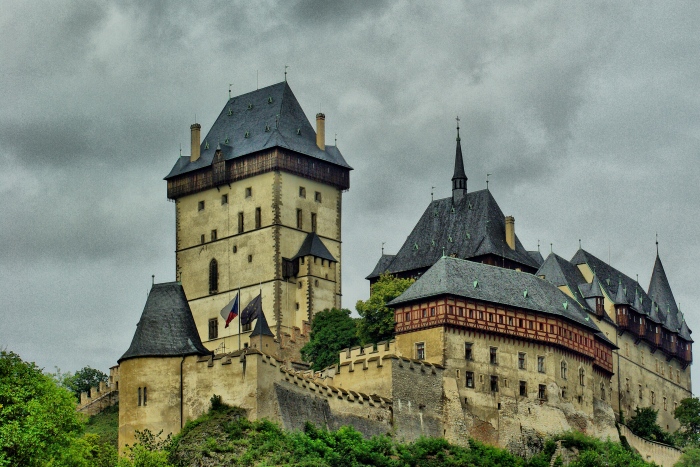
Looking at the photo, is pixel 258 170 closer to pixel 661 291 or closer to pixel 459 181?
pixel 459 181

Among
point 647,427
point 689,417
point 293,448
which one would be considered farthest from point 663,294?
point 293,448

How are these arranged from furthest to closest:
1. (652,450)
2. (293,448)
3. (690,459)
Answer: (652,450)
(690,459)
(293,448)

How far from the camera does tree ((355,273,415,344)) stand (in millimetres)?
100500

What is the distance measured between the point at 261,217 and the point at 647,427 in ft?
83.0

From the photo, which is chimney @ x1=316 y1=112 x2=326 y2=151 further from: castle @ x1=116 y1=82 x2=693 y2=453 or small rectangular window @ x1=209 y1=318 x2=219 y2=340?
small rectangular window @ x1=209 y1=318 x2=219 y2=340

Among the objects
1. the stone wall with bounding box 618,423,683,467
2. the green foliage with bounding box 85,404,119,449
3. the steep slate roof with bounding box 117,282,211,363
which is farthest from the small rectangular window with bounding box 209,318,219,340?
the stone wall with bounding box 618,423,683,467

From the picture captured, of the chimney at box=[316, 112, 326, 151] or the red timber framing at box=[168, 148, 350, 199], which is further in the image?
the chimney at box=[316, 112, 326, 151]

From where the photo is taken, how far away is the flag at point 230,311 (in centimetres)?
9956

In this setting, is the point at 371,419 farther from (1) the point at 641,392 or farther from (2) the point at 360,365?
(1) the point at 641,392

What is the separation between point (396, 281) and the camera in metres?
105

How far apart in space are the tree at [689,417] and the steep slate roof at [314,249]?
22.6 m

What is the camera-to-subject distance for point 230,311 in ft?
338

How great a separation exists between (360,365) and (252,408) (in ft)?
29.5

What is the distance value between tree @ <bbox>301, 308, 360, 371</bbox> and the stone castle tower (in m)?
1.88
